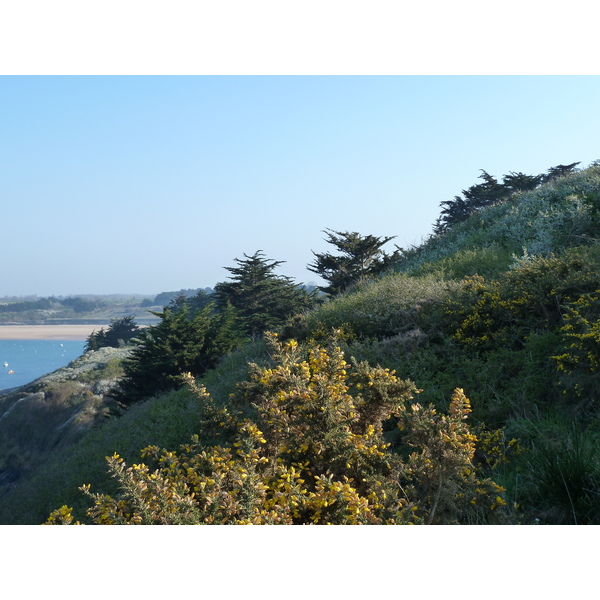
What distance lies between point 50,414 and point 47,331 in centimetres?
2350

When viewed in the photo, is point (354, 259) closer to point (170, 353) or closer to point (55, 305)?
point (170, 353)

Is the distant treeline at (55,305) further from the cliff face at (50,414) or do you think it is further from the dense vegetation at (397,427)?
the dense vegetation at (397,427)

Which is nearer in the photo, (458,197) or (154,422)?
(154,422)

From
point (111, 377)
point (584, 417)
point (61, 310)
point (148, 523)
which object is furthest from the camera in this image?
point (61, 310)

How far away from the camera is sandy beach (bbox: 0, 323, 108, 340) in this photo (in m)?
44.3

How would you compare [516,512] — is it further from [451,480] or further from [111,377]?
[111,377]

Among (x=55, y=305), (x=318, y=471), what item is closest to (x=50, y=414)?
(x=318, y=471)

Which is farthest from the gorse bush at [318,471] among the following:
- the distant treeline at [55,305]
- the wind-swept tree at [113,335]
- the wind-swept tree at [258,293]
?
the distant treeline at [55,305]

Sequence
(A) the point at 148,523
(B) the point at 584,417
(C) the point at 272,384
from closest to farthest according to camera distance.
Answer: (A) the point at 148,523
(C) the point at 272,384
(B) the point at 584,417

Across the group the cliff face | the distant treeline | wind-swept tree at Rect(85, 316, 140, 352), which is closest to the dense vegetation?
the cliff face

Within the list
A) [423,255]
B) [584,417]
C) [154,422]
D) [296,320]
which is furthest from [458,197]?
[584,417]

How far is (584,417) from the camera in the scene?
189 inches

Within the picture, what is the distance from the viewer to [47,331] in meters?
44.1

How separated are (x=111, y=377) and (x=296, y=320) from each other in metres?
18.7
